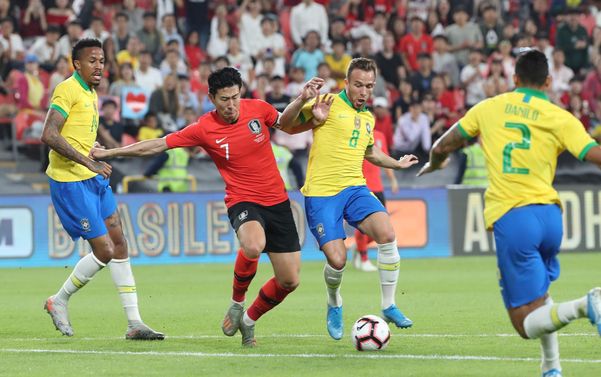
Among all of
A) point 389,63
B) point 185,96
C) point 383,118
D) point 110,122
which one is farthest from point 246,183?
point 389,63

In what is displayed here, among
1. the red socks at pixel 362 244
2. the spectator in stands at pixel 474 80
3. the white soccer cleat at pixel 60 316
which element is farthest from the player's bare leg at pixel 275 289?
the spectator in stands at pixel 474 80

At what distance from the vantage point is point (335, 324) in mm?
10508

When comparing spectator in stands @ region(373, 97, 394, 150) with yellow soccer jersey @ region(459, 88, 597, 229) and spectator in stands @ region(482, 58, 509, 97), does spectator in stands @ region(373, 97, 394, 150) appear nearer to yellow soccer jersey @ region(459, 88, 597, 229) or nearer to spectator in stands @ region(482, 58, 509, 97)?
spectator in stands @ region(482, 58, 509, 97)

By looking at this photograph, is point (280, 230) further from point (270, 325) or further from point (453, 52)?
point (453, 52)

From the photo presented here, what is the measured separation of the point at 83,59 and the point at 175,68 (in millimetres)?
12258

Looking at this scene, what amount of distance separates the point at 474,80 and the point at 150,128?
22.2ft

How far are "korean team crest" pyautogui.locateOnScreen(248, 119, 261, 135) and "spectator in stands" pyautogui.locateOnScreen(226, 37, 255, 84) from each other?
520 inches

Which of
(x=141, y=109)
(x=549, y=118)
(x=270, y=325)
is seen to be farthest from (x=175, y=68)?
(x=549, y=118)

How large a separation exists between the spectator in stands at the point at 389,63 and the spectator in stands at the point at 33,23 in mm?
6450

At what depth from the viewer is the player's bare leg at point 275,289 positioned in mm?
10227

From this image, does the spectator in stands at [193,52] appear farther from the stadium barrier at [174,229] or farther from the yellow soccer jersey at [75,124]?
the yellow soccer jersey at [75,124]

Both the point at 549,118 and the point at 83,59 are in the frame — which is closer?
the point at 549,118

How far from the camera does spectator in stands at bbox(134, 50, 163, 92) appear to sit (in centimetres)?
2280

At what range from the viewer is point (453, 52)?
2575cm
